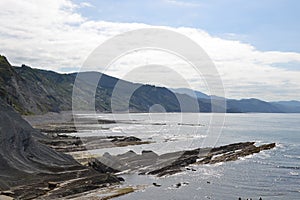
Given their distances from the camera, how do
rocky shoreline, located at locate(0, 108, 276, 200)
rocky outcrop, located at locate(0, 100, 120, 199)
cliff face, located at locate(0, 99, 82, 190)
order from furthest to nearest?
cliff face, located at locate(0, 99, 82, 190) < rocky shoreline, located at locate(0, 108, 276, 200) < rocky outcrop, located at locate(0, 100, 120, 199)

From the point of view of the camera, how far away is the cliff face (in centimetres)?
4103

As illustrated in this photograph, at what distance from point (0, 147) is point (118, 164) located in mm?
21477

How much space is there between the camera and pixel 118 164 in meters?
60.5

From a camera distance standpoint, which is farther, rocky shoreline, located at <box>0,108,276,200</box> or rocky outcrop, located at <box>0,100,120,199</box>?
rocky shoreline, located at <box>0,108,276,200</box>

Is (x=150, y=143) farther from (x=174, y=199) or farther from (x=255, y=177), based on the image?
(x=174, y=199)

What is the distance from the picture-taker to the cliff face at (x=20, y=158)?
41.0m

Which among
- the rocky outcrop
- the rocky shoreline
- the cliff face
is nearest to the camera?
the rocky outcrop

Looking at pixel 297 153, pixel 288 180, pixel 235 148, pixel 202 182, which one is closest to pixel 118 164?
pixel 202 182

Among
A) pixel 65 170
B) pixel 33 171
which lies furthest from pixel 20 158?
pixel 65 170

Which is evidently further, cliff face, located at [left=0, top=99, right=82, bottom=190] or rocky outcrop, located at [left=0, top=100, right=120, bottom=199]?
cliff face, located at [left=0, top=99, right=82, bottom=190]

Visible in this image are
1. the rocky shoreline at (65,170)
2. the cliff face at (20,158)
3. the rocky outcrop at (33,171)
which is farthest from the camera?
the cliff face at (20,158)

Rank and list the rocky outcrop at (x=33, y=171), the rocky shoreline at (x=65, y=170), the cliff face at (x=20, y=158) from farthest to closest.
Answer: the cliff face at (x=20, y=158), the rocky shoreline at (x=65, y=170), the rocky outcrop at (x=33, y=171)

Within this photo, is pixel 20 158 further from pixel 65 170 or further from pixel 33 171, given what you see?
pixel 65 170

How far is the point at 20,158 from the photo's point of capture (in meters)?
45.2
